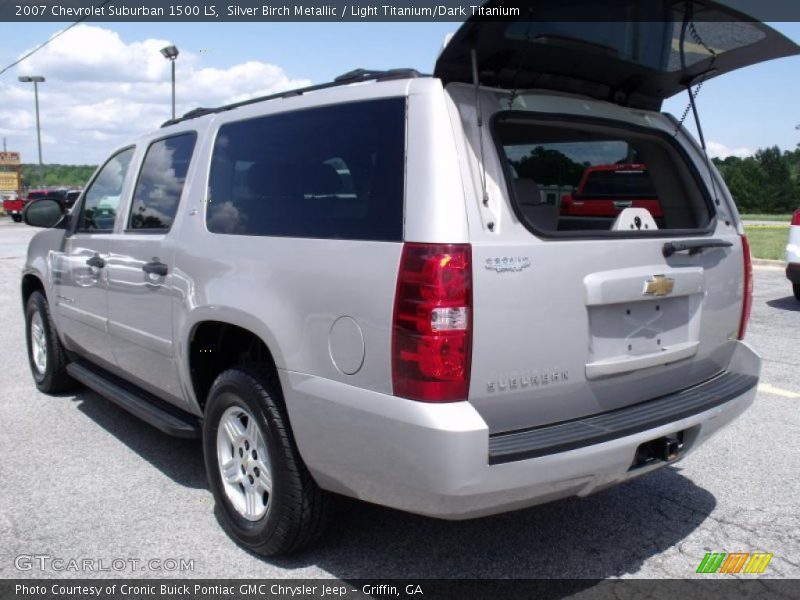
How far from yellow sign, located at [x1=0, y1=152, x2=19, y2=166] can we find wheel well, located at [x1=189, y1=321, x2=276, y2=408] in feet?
221

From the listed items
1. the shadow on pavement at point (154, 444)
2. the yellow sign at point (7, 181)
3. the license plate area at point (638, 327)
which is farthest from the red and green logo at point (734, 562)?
the yellow sign at point (7, 181)

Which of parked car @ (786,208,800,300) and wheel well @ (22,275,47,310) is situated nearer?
wheel well @ (22,275,47,310)

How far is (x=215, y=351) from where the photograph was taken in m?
3.58

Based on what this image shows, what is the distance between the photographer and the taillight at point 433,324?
7.82ft

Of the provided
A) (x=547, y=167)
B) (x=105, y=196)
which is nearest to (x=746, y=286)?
(x=547, y=167)

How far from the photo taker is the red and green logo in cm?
304

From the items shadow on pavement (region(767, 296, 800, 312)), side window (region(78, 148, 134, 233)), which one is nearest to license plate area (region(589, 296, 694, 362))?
side window (region(78, 148, 134, 233))

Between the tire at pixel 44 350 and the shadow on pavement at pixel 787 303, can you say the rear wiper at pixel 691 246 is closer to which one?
the tire at pixel 44 350

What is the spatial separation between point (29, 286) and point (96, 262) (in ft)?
6.52

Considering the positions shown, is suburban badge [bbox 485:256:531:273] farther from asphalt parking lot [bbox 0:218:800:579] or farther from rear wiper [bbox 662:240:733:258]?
asphalt parking lot [bbox 0:218:800:579]

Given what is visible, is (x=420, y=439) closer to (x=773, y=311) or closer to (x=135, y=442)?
(x=135, y=442)

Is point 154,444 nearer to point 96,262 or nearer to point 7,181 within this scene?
point 96,262

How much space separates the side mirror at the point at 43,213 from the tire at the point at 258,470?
8.25 feet

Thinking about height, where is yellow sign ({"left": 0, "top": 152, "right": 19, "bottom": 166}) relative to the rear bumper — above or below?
above
